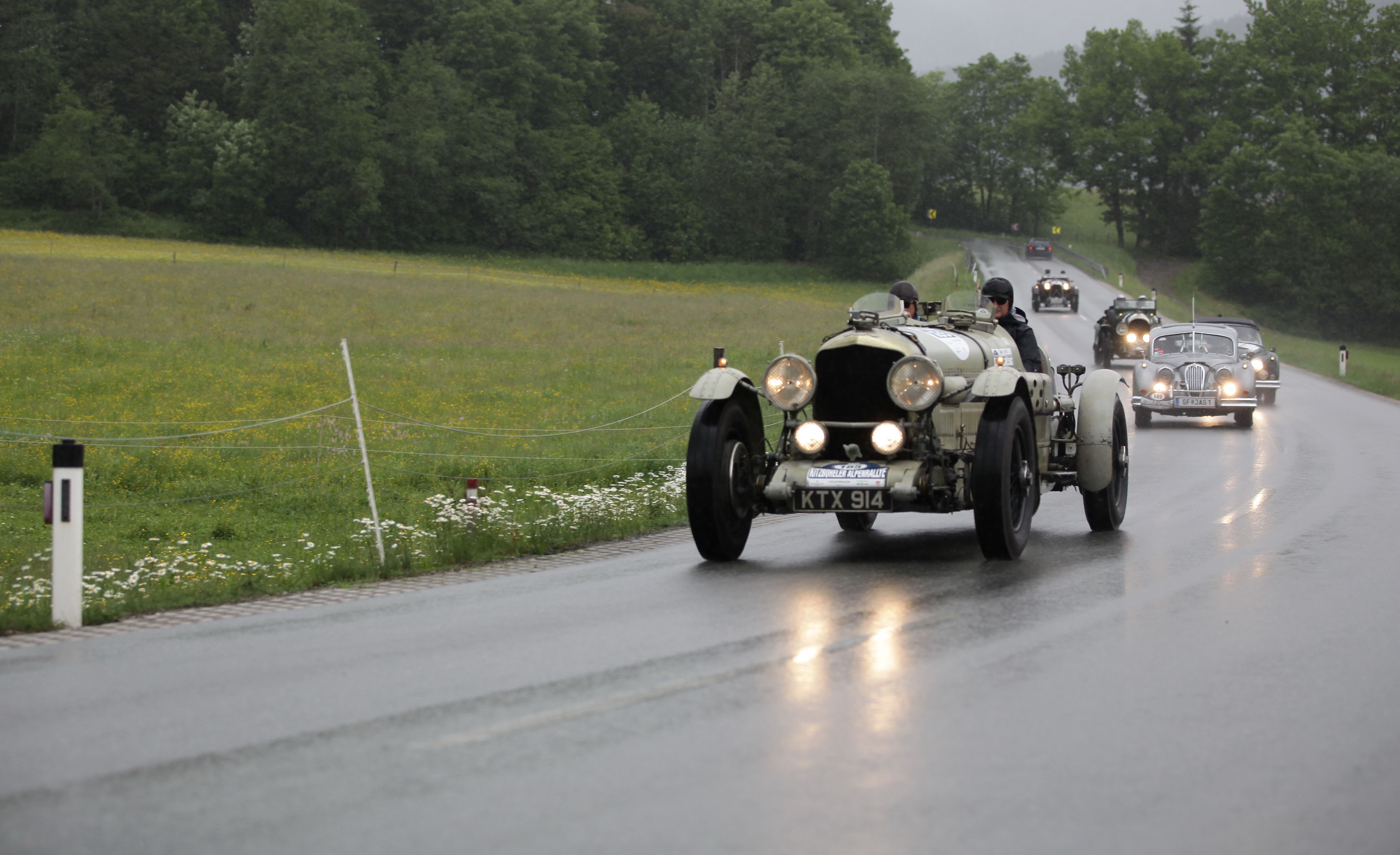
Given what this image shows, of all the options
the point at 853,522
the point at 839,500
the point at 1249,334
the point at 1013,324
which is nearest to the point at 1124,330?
the point at 1249,334

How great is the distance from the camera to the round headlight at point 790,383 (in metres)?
10.0

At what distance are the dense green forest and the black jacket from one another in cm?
8249

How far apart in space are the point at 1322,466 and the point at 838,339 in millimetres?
10252

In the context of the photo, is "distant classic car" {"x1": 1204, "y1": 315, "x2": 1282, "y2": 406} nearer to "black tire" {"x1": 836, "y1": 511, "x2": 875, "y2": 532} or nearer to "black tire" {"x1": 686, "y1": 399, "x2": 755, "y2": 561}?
"black tire" {"x1": 836, "y1": 511, "x2": 875, "y2": 532}

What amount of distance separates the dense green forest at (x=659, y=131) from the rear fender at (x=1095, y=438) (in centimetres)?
8315

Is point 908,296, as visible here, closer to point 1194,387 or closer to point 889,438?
point 889,438

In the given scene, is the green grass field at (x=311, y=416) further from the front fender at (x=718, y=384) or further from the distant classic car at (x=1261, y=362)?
the distant classic car at (x=1261, y=362)

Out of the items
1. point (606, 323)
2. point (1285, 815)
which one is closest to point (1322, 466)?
point (1285, 815)

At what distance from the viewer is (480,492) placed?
14008 mm

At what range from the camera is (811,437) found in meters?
10.1

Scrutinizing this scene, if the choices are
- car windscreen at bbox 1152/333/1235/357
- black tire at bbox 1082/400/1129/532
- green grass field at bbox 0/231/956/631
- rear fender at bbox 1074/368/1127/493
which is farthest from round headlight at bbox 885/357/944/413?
car windscreen at bbox 1152/333/1235/357

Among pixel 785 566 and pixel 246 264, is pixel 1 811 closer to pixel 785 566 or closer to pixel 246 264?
pixel 785 566

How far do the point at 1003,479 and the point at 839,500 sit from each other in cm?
116

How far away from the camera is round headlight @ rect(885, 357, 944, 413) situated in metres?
9.80
